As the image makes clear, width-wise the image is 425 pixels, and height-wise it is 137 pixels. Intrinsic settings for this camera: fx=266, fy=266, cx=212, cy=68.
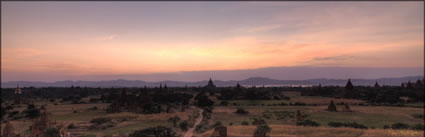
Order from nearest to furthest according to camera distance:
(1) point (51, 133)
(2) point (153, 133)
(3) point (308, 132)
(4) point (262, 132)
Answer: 1. (1) point (51, 133)
2. (4) point (262, 132)
3. (2) point (153, 133)
4. (3) point (308, 132)

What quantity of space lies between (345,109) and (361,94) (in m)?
37.1

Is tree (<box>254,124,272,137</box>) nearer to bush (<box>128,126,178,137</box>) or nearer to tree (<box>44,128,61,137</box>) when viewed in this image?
bush (<box>128,126,178,137</box>)

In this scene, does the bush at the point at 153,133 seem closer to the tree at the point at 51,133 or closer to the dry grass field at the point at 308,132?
the dry grass field at the point at 308,132

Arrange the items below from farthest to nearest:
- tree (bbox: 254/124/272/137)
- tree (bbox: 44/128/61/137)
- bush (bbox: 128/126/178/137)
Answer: bush (bbox: 128/126/178/137) < tree (bbox: 254/124/272/137) < tree (bbox: 44/128/61/137)

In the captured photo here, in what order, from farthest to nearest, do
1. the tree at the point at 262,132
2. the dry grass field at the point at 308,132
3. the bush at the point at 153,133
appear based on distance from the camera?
the bush at the point at 153,133
the dry grass field at the point at 308,132
the tree at the point at 262,132

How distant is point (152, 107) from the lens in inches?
2402

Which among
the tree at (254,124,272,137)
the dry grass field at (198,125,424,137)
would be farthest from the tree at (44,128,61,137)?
the tree at (254,124,272,137)

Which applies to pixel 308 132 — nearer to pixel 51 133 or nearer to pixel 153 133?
pixel 153 133

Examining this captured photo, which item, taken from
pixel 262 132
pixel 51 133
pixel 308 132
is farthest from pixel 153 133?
pixel 308 132

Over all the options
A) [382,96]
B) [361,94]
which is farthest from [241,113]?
[361,94]

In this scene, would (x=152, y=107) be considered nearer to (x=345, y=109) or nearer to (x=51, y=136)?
(x=51, y=136)

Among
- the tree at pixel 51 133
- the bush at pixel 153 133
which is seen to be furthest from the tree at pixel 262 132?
the tree at pixel 51 133

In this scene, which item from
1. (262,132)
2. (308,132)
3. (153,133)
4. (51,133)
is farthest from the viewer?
(308,132)

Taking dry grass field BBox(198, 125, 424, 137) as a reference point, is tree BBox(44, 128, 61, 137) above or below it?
above
